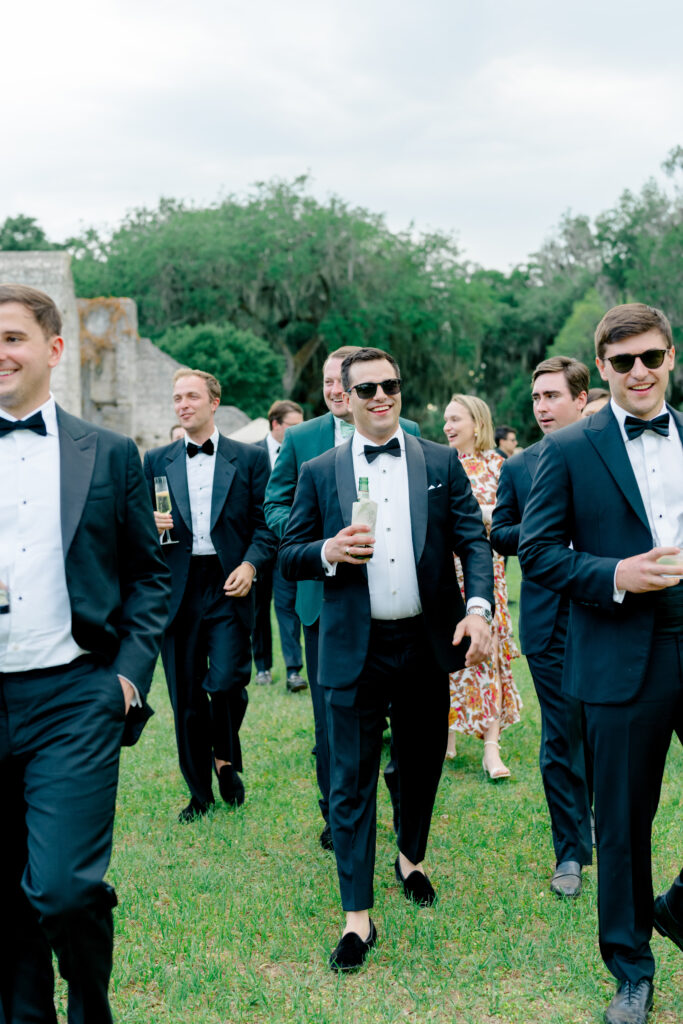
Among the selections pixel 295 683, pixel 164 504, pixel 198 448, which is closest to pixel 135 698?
pixel 164 504

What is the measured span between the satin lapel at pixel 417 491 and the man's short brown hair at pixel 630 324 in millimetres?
1084

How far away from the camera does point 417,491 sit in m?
4.53

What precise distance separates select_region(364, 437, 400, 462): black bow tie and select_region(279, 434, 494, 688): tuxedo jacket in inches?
2.4

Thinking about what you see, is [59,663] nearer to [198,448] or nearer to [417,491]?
[417,491]

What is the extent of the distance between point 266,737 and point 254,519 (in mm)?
2491

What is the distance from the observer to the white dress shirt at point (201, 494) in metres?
6.32

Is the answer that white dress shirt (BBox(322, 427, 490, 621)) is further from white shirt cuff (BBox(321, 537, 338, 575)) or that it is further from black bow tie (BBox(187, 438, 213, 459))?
black bow tie (BBox(187, 438, 213, 459))

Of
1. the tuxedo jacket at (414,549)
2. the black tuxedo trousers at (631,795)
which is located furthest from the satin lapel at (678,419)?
the tuxedo jacket at (414,549)

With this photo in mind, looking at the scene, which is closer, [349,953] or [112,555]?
[112,555]

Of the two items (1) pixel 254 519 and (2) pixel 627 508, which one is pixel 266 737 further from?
(2) pixel 627 508

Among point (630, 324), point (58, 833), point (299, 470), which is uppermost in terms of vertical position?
point (630, 324)

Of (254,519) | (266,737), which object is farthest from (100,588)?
(266,737)

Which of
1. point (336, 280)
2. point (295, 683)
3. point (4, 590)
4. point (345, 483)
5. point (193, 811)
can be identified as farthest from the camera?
point (336, 280)

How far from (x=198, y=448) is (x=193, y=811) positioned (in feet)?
7.54
